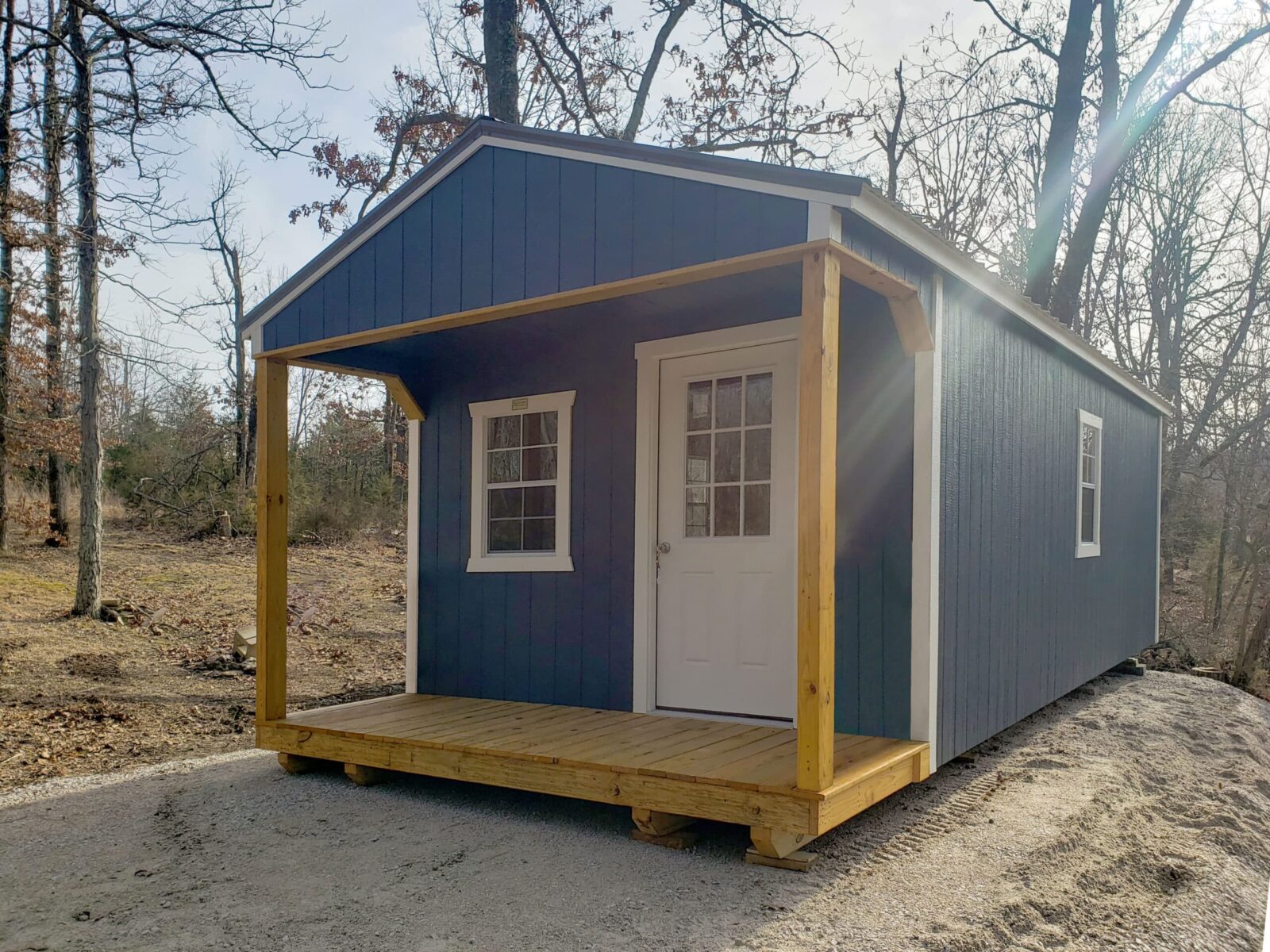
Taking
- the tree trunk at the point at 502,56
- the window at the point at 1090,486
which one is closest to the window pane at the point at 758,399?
the window at the point at 1090,486

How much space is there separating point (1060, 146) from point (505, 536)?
1041cm

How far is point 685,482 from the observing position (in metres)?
5.25

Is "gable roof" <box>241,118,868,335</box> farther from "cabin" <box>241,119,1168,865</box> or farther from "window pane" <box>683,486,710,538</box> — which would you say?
"window pane" <box>683,486,710,538</box>

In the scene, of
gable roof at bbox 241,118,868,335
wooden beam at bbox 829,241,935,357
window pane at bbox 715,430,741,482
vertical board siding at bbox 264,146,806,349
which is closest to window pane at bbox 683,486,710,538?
window pane at bbox 715,430,741,482

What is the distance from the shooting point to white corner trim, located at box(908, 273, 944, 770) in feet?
14.4

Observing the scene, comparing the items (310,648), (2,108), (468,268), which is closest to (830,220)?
(468,268)

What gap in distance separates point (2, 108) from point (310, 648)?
21.2 ft

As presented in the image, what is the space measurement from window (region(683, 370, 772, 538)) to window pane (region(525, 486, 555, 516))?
3.17 ft

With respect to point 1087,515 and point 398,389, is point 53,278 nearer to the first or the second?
point 398,389

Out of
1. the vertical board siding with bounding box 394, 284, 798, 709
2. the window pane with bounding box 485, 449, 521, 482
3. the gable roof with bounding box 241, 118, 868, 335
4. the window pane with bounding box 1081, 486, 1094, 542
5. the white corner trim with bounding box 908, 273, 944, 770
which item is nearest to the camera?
the gable roof with bounding box 241, 118, 868, 335

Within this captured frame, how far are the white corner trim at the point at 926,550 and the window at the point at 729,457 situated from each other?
0.80 meters

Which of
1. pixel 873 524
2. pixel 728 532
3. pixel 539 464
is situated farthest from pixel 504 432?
pixel 873 524

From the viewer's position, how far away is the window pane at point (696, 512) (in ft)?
17.0

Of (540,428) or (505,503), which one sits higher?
(540,428)
